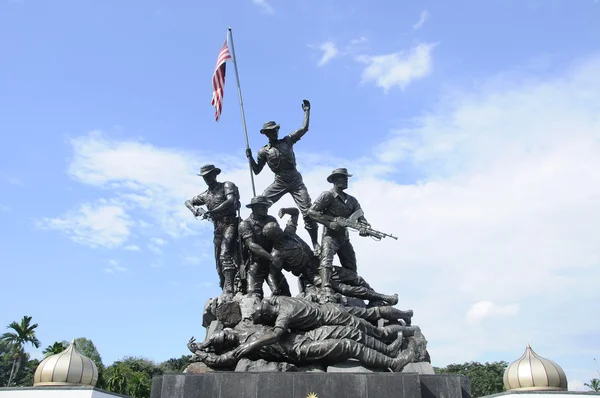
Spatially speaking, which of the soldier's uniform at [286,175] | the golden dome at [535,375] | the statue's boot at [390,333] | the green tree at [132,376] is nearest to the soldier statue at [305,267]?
the soldier's uniform at [286,175]

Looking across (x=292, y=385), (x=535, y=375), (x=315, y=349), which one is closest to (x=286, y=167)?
(x=315, y=349)

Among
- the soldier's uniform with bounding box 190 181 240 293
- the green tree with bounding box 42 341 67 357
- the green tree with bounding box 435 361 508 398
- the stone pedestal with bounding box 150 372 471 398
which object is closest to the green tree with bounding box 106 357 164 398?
the green tree with bounding box 42 341 67 357

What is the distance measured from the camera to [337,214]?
1123 cm

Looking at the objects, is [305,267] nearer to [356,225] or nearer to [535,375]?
[356,225]

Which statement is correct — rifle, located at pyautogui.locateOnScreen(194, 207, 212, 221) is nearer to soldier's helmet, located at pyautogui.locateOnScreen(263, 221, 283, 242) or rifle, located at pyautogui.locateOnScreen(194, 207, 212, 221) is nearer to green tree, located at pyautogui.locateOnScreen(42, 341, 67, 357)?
soldier's helmet, located at pyautogui.locateOnScreen(263, 221, 283, 242)

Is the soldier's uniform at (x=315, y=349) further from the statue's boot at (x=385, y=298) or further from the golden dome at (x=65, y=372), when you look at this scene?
the golden dome at (x=65, y=372)

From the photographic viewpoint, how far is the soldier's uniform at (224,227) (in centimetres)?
1101

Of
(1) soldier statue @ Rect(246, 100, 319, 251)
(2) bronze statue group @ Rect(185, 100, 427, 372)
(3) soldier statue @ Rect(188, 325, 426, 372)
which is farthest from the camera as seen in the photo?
(1) soldier statue @ Rect(246, 100, 319, 251)

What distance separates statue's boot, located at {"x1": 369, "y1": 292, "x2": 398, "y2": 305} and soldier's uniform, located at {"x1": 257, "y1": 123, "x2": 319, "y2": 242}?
1.90 metres

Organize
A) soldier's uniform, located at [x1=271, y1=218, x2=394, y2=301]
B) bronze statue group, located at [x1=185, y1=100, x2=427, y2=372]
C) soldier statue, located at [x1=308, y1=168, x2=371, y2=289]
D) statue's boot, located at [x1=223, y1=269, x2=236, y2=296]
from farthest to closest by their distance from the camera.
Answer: soldier statue, located at [x1=308, y1=168, x2=371, y2=289]
statue's boot, located at [x1=223, y1=269, x2=236, y2=296]
soldier's uniform, located at [x1=271, y1=218, x2=394, y2=301]
bronze statue group, located at [x1=185, y1=100, x2=427, y2=372]

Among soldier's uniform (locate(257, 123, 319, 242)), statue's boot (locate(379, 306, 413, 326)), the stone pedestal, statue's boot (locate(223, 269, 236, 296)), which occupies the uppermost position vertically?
soldier's uniform (locate(257, 123, 319, 242))

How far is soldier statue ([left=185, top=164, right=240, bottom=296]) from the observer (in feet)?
36.2

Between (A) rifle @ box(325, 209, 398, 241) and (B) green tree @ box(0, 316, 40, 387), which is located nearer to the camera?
(A) rifle @ box(325, 209, 398, 241)

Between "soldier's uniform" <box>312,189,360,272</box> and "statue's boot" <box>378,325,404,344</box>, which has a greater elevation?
"soldier's uniform" <box>312,189,360,272</box>
